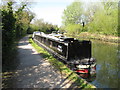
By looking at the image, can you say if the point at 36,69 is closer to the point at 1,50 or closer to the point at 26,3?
the point at 1,50

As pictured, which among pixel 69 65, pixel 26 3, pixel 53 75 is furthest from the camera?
pixel 26 3

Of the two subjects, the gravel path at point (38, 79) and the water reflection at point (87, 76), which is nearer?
the gravel path at point (38, 79)

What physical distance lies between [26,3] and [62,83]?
65.8 ft

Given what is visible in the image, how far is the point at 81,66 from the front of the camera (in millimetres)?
6477

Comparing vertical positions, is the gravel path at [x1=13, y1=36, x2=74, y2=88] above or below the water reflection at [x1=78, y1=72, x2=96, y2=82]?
above

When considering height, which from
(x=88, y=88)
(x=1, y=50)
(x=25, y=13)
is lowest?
(x=88, y=88)

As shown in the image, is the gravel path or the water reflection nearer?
the gravel path

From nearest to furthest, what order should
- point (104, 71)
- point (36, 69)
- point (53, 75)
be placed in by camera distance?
point (53, 75), point (36, 69), point (104, 71)

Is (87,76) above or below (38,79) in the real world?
below

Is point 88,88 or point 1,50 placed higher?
point 1,50

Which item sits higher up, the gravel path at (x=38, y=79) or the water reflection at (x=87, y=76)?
the gravel path at (x=38, y=79)

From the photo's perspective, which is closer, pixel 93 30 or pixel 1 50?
pixel 1 50

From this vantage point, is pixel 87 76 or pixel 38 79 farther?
pixel 87 76

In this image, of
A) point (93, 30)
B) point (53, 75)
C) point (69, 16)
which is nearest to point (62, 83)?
point (53, 75)
